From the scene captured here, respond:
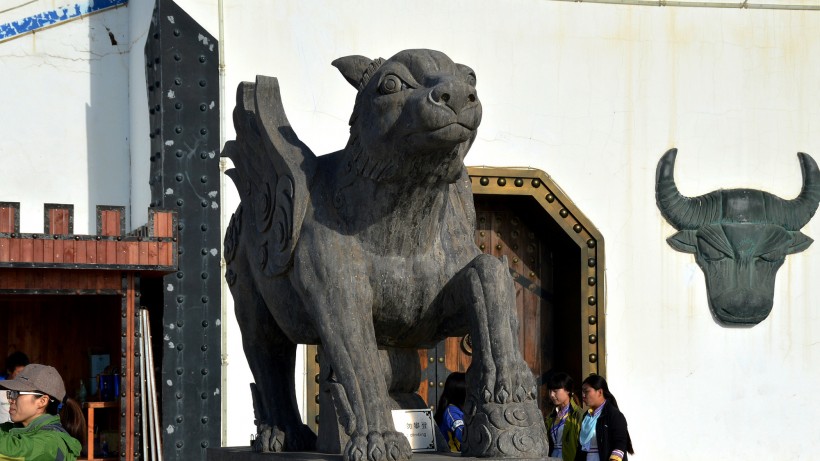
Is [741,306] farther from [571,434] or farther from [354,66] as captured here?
[354,66]

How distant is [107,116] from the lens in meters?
9.49

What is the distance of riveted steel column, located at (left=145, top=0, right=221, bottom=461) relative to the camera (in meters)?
8.91

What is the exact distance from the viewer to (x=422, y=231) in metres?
4.84

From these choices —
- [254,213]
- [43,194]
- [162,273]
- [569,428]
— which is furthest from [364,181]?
[43,194]

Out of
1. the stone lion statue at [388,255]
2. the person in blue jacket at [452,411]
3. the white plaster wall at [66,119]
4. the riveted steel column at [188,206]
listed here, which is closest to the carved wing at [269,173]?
the stone lion statue at [388,255]

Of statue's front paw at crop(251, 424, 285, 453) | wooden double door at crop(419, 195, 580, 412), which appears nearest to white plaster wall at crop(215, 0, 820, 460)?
wooden double door at crop(419, 195, 580, 412)

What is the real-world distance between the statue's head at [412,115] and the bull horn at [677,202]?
5.40m

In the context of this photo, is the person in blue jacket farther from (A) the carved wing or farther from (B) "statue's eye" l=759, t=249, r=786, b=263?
(B) "statue's eye" l=759, t=249, r=786, b=263

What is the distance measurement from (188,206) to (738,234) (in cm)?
387

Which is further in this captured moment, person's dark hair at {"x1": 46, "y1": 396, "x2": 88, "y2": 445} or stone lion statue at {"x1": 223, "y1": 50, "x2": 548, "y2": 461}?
person's dark hair at {"x1": 46, "y1": 396, "x2": 88, "y2": 445}

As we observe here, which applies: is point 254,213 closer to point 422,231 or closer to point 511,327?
point 422,231

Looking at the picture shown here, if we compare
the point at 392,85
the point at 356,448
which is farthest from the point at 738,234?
the point at 356,448

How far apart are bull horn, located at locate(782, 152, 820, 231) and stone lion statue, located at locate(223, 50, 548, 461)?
554 centimetres

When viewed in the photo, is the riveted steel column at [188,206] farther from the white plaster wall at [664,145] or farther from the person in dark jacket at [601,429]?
the person in dark jacket at [601,429]
